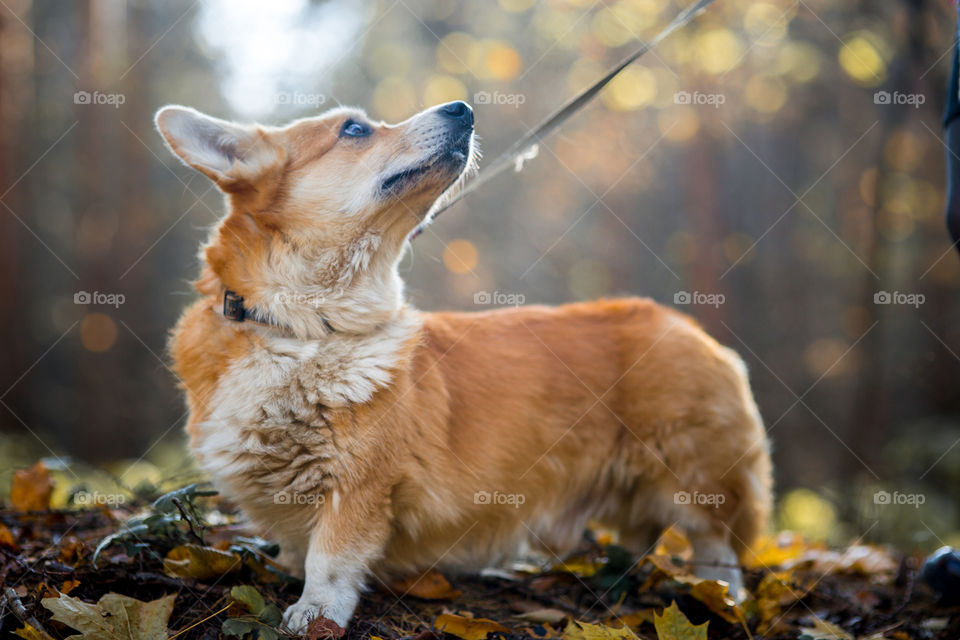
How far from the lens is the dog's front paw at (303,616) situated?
229cm

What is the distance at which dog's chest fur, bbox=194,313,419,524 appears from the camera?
8.40 feet

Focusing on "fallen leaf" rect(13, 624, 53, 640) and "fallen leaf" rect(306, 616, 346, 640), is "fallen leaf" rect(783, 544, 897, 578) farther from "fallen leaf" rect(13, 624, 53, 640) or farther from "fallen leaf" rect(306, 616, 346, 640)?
"fallen leaf" rect(13, 624, 53, 640)

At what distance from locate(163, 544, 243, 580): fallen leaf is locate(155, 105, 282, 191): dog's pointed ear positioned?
1.46 metres

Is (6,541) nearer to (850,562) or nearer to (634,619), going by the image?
(634,619)

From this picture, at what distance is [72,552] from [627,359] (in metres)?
2.56

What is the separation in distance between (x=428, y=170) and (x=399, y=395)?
968 millimetres

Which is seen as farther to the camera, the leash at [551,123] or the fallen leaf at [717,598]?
the leash at [551,123]

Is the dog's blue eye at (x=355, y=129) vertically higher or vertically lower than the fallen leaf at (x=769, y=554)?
higher

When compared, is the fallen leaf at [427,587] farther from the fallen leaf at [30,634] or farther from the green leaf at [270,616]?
the fallen leaf at [30,634]

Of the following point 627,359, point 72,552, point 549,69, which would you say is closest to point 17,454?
point 72,552

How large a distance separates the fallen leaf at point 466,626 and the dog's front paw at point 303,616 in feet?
1.13

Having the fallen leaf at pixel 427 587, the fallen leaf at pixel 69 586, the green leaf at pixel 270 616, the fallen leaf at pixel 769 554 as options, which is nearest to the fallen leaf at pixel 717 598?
the fallen leaf at pixel 769 554

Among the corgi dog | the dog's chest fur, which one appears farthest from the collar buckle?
the dog's chest fur

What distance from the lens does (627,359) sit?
3.58m
